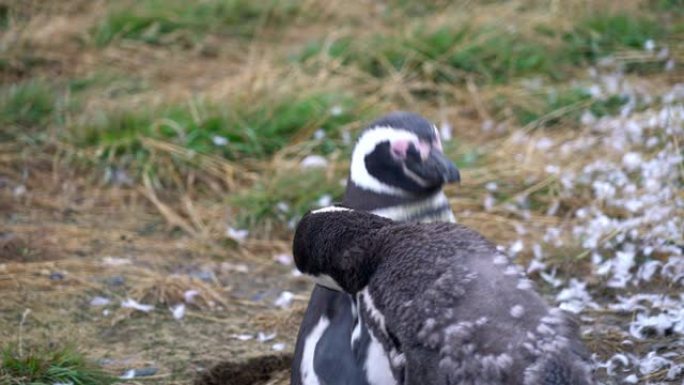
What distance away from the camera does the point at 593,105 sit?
258 inches

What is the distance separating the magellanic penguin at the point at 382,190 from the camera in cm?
338

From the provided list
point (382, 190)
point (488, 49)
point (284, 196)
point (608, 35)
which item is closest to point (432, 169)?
point (382, 190)

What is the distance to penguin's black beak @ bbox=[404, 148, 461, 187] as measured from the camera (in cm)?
366

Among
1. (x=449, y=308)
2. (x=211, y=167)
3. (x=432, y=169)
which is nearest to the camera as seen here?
(x=449, y=308)

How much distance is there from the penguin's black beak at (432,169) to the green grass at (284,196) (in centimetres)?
185

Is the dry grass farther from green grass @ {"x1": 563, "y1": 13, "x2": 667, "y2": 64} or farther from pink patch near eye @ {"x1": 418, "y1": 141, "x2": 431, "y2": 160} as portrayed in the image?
pink patch near eye @ {"x1": 418, "y1": 141, "x2": 431, "y2": 160}

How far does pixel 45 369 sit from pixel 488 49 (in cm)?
391

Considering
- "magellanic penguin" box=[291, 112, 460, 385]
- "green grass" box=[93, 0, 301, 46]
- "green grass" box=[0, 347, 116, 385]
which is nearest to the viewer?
"magellanic penguin" box=[291, 112, 460, 385]

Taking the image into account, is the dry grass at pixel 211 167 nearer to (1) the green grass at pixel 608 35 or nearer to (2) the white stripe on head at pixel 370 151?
(1) the green grass at pixel 608 35

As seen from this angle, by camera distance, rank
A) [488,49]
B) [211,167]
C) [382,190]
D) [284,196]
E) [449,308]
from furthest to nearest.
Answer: [488,49] < [211,167] < [284,196] < [382,190] < [449,308]

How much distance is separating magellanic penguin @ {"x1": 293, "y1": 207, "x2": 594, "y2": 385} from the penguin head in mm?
628

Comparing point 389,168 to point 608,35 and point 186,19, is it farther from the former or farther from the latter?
point 186,19

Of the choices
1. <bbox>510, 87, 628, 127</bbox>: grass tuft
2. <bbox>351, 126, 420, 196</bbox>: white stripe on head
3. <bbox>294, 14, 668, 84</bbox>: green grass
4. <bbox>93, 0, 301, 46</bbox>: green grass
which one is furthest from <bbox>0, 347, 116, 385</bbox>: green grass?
<bbox>93, 0, 301, 46</bbox>: green grass

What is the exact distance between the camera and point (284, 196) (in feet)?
18.5
